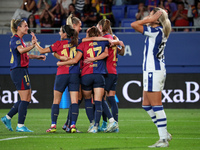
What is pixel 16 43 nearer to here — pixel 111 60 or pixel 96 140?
pixel 111 60

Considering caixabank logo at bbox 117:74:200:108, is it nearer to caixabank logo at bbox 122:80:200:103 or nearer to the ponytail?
caixabank logo at bbox 122:80:200:103

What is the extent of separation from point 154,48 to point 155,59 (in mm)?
158

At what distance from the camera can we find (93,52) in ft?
27.9

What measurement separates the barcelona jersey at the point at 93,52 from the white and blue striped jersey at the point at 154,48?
76.3 inches

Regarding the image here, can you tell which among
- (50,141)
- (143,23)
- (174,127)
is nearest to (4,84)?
(174,127)

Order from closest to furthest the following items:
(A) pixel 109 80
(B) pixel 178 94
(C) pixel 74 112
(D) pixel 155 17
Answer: (D) pixel 155 17
(C) pixel 74 112
(A) pixel 109 80
(B) pixel 178 94

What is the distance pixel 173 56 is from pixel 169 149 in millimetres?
10422

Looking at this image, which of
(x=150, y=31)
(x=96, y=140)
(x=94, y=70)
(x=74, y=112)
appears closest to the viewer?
(x=150, y=31)

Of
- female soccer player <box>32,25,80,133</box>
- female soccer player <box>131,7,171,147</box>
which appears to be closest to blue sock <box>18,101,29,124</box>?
female soccer player <box>32,25,80,133</box>

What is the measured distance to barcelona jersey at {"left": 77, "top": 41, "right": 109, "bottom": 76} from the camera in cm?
845

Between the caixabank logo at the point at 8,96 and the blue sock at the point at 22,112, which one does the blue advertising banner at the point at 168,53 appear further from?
the blue sock at the point at 22,112

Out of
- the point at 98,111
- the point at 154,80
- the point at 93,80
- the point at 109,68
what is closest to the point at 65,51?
the point at 93,80

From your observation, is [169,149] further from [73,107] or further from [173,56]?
[173,56]

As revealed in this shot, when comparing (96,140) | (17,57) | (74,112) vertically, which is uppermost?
(17,57)
